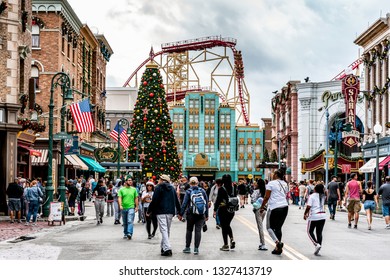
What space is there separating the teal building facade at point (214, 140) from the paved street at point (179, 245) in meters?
92.7

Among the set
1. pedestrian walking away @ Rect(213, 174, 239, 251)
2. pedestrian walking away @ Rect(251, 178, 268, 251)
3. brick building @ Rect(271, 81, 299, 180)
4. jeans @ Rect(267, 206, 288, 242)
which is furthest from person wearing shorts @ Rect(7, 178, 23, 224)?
brick building @ Rect(271, 81, 299, 180)

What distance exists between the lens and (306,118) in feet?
258

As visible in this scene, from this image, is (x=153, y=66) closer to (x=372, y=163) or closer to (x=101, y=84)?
(x=101, y=84)

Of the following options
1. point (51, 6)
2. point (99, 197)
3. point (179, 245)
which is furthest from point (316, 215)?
point (51, 6)

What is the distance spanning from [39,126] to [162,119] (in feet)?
88.7

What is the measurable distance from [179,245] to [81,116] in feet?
55.2

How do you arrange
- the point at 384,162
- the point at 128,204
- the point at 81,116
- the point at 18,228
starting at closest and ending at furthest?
the point at 128,204 → the point at 18,228 → the point at 81,116 → the point at 384,162

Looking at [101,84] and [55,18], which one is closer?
[55,18]

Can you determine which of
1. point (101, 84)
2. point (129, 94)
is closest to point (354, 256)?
point (101, 84)

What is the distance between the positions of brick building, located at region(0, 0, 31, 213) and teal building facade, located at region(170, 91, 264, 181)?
82903mm

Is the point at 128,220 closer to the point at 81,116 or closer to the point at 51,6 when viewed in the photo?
the point at 81,116

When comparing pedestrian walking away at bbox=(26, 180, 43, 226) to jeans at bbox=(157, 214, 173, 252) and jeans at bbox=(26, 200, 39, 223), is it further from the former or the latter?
jeans at bbox=(157, 214, 173, 252)

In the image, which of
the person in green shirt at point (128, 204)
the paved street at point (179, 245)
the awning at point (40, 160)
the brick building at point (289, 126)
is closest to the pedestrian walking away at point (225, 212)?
the paved street at point (179, 245)

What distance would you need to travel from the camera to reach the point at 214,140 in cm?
11944
